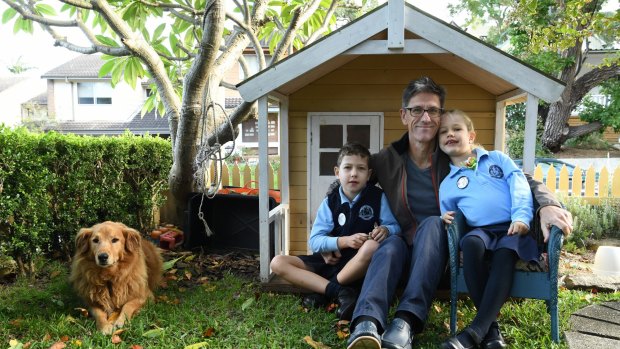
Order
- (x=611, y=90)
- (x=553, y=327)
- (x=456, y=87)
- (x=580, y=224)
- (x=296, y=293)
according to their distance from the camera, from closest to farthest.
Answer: (x=553, y=327)
(x=296, y=293)
(x=456, y=87)
(x=580, y=224)
(x=611, y=90)

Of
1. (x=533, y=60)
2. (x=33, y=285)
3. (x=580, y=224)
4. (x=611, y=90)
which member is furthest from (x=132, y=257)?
(x=611, y=90)

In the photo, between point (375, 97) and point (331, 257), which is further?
point (375, 97)

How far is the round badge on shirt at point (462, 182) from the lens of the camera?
10.2ft

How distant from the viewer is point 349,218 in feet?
11.3

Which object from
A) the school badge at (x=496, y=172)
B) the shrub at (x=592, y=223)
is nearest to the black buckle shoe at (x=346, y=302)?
the school badge at (x=496, y=172)

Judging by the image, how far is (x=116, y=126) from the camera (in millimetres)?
26359

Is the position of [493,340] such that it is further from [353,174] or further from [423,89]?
→ [423,89]

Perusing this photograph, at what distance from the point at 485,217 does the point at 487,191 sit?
176 mm

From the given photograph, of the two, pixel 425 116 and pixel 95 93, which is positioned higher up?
pixel 95 93

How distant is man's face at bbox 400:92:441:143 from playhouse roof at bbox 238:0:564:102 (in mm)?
507

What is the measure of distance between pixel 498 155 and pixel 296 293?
2003 mm

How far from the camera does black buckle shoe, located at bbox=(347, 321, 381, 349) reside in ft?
7.99

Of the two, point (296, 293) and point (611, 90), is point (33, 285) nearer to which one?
point (296, 293)

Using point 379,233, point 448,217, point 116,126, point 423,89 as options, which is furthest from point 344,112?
point 116,126
